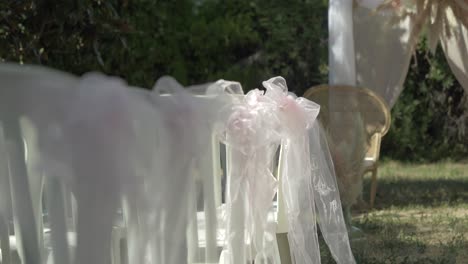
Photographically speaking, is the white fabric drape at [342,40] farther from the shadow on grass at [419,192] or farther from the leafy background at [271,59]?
the leafy background at [271,59]

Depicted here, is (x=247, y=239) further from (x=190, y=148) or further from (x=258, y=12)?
(x=258, y=12)

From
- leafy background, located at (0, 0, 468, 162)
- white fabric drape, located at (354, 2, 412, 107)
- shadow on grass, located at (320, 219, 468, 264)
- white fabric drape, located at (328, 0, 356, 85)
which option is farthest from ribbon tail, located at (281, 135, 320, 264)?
leafy background, located at (0, 0, 468, 162)

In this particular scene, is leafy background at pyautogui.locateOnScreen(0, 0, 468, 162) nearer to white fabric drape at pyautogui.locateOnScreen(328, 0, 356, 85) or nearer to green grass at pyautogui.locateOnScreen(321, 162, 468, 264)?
green grass at pyautogui.locateOnScreen(321, 162, 468, 264)

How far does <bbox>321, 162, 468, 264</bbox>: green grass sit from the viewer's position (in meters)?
4.12

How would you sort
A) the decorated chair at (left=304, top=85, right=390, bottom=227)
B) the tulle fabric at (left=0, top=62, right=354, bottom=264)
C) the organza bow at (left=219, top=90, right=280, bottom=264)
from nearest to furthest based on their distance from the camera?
the tulle fabric at (left=0, top=62, right=354, bottom=264) → the organza bow at (left=219, top=90, right=280, bottom=264) → the decorated chair at (left=304, top=85, right=390, bottom=227)

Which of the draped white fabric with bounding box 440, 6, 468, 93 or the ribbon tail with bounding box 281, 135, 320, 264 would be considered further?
the draped white fabric with bounding box 440, 6, 468, 93

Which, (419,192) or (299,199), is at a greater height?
(299,199)

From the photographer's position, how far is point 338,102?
199 inches

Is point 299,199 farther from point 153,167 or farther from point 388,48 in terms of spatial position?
point 388,48

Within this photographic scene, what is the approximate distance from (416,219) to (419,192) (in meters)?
1.23

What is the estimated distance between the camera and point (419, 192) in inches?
251

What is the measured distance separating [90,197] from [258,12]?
6787 mm

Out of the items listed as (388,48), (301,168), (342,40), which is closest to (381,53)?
(388,48)

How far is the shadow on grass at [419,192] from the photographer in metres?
5.93
